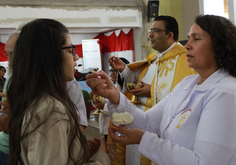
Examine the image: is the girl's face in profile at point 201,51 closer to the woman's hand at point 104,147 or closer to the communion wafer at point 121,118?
the communion wafer at point 121,118

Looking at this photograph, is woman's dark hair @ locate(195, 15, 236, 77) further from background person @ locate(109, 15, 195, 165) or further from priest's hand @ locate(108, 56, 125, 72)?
priest's hand @ locate(108, 56, 125, 72)

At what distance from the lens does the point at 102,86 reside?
1.52m

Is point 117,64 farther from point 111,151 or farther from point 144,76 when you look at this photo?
point 111,151

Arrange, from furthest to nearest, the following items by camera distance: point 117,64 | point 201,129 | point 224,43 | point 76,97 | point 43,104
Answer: point 117,64, point 76,97, point 224,43, point 201,129, point 43,104

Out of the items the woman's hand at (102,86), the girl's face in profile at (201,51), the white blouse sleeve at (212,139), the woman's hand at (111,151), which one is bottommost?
the woman's hand at (111,151)

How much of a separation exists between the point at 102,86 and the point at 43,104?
25.6 inches

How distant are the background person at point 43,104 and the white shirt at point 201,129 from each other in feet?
1.08

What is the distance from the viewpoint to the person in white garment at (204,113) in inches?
38.9

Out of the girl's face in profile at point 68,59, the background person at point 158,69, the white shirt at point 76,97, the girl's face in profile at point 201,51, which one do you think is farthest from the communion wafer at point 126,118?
the background person at point 158,69

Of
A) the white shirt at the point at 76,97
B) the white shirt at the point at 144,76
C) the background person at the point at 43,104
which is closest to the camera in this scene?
the background person at the point at 43,104

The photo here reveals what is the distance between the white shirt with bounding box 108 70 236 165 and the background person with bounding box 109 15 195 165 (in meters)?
1.05

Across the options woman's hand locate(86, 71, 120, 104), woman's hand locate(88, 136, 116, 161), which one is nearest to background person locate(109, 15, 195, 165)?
woman's hand locate(86, 71, 120, 104)

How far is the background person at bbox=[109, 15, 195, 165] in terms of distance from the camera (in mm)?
2400

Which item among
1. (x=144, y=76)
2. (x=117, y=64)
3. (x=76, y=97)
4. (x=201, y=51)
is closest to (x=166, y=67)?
(x=144, y=76)
